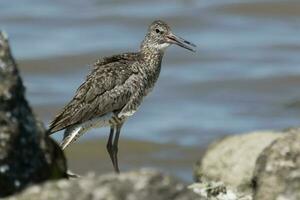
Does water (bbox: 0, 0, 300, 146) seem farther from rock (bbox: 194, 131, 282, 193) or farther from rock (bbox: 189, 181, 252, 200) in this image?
rock (bbox: 189, 181, 252, 200)

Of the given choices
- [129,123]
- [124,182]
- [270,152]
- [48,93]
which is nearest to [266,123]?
[129,123]

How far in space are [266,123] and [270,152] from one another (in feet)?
34.2

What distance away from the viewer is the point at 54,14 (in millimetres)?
22500

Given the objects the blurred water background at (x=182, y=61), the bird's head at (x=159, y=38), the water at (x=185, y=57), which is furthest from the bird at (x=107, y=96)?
the water at (x=185, y=57)

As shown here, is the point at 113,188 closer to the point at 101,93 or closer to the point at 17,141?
the point at 17,141

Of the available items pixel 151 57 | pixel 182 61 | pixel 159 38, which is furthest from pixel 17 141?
pixel 182 61

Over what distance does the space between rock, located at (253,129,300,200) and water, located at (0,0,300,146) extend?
9.47 meters

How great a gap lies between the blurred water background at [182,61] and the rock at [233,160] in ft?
12.7

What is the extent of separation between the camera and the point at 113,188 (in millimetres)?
4770

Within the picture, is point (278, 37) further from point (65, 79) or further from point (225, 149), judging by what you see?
point (225, 149)

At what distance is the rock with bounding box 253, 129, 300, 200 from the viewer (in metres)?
5.79

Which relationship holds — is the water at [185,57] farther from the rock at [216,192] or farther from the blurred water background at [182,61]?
the rock at [216,192]

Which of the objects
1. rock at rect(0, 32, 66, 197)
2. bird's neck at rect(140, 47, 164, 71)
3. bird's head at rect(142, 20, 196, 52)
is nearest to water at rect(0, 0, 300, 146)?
bird's head at rect(142, 20, 196, 52)

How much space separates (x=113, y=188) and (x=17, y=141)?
2.85ft
